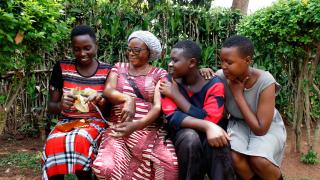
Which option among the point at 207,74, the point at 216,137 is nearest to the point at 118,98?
the point at 207,74

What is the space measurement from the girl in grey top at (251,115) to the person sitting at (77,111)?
121 centimetres

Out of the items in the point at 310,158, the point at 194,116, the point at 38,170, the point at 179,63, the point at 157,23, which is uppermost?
the point at 157,23

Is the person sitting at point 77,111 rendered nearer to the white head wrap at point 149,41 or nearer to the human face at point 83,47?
the human face at point 83,47

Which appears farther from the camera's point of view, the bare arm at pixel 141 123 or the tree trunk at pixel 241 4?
the tree trunk at pixel 241 4

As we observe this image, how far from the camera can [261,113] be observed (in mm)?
3242

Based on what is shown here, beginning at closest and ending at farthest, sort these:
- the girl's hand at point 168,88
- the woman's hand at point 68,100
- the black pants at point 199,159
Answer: the black pants at point 199,159, the girl's hand at point 168,88, the woman's hand at point 68,100

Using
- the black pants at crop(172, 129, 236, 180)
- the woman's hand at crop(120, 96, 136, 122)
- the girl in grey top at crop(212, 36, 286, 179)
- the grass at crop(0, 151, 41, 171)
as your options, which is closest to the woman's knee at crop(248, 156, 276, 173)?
the girl in grey top at crop(212, 36, 286, 179)

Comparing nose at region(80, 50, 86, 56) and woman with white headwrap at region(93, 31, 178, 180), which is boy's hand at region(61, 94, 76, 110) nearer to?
A: woman with white headwrap at region(93, 31, 178, 180)

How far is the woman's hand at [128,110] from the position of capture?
3.31m

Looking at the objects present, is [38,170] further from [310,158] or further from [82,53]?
[310,158]

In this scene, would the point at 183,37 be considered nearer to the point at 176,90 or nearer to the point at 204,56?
the point at 204,56

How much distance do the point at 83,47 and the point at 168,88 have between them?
90 centimetres

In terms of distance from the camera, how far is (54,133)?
3.51m

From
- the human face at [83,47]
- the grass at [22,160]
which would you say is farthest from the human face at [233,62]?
the grass at [22,160]
